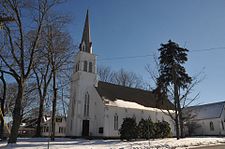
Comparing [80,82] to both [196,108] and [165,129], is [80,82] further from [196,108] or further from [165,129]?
[196,108]

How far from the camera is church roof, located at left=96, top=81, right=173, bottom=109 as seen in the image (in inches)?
1256

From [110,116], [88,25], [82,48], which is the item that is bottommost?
[110,116]

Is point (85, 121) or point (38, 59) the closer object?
point (38, 59)

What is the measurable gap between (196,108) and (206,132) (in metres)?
8.16

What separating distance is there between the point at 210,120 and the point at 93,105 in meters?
27.6

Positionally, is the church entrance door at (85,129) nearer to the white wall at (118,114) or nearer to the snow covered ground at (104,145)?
the white wall at (118,114)

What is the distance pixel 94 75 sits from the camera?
32969mm

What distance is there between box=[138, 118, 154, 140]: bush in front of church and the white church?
4572mm

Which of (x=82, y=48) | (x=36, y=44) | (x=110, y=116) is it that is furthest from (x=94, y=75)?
(x=36, y=44)

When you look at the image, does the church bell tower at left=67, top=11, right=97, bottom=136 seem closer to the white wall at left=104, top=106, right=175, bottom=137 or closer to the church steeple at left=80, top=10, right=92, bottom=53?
the church steeple at left=80, top=10, right=92, bottom=53

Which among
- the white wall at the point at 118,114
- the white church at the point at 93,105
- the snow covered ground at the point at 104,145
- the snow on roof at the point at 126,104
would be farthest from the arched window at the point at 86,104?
the snow covered ground at the point at 104,145

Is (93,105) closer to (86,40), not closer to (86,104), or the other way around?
(86,104)

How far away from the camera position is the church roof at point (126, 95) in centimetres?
3189

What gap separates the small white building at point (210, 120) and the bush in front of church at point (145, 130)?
20264 millimetres
